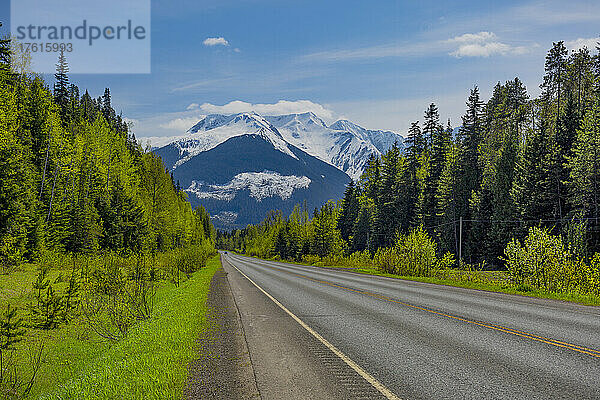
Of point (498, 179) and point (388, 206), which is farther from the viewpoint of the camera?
point (388, 206)

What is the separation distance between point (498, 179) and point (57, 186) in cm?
4856

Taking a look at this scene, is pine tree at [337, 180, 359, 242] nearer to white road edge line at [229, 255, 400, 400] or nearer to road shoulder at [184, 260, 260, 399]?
white road edge line at [229, 255, 400, 400]

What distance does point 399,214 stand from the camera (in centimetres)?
6650

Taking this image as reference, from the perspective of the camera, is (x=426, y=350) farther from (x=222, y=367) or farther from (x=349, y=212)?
(x=349, y=212)

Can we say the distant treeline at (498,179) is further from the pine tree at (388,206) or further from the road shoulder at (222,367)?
the road shoulder at (222,367)

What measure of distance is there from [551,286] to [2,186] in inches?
1345

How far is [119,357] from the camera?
894cm

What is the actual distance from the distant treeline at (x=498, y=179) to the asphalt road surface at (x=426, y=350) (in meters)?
22.4

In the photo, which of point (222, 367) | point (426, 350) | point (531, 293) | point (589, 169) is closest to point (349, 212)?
point (589, 169)

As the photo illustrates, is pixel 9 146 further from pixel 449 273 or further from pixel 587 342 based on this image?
pixel 587 342

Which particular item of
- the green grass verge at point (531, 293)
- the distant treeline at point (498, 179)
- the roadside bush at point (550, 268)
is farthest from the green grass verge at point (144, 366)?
the distant treeline at point (498, 179)

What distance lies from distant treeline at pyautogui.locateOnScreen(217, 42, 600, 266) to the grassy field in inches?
987

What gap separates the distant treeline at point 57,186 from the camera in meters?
29.0

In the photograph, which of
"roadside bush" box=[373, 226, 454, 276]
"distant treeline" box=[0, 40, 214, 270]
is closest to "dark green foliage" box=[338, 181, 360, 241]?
"distant treeline" box=[0, 40, 214, 270]
